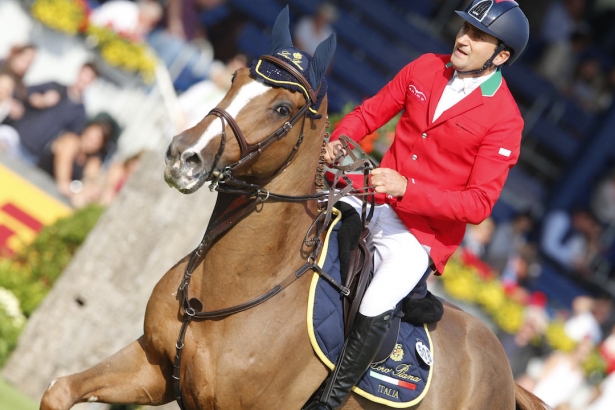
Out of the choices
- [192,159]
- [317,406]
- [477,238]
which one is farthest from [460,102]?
[477,238]

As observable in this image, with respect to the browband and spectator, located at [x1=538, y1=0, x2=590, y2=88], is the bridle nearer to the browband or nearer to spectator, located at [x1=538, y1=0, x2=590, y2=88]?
the browband

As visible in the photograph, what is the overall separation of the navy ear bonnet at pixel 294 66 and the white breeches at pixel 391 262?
981 millimetres

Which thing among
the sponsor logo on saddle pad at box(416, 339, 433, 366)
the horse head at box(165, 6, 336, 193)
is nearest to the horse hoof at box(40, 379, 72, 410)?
the horse head at box(165, 6, 336, 193)

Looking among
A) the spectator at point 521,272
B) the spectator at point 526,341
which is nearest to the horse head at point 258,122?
the spectator at point 521,272

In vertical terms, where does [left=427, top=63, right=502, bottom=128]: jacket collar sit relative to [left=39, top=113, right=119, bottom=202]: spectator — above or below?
above

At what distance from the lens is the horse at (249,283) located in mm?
4320

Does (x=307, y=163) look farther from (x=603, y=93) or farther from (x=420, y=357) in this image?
(x=603, y=93)

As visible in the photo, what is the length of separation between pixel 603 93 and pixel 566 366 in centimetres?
540

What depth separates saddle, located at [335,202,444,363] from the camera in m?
4.89

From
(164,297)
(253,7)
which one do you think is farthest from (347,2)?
(164,297)

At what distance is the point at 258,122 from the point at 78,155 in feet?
22.3

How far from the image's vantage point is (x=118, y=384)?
485cm

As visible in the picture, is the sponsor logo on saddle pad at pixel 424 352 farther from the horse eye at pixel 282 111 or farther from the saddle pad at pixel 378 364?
the horse eye at pixel 282 111

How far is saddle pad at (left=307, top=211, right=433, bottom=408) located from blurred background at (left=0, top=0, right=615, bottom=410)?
2764mm
